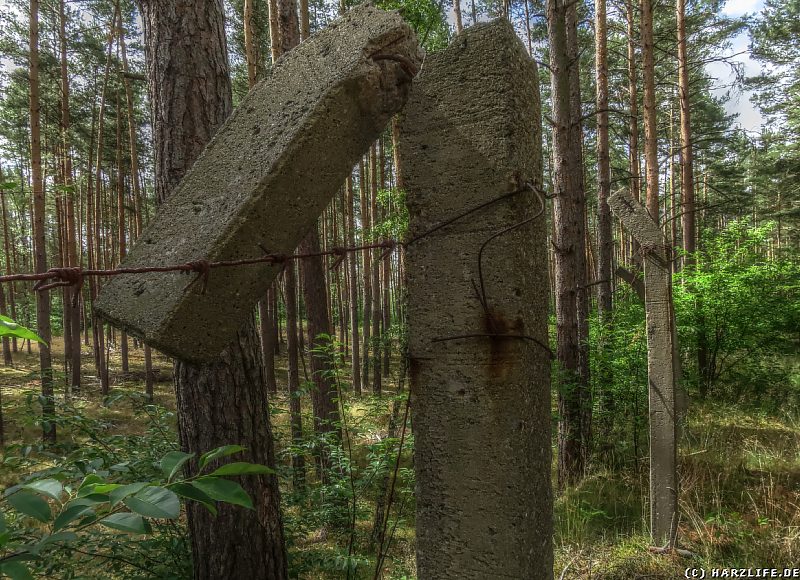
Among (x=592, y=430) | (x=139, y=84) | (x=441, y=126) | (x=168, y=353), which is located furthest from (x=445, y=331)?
(x=139, y=84)

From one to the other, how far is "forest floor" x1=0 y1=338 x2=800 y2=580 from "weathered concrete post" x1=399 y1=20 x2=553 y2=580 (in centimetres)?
187

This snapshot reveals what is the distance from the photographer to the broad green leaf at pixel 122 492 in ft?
2.05

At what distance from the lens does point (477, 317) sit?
118 centimetres

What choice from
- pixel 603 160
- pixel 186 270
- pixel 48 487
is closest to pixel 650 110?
pixel 603 160

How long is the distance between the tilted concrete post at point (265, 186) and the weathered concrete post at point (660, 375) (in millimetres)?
3609

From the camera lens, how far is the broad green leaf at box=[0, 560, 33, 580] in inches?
22.0

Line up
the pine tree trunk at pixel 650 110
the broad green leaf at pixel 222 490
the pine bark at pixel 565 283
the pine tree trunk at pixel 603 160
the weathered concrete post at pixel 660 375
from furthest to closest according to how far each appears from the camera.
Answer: the pine tree trunk at pixel 650 110 → the pine tree trunk at pixel 603 160 → the pine bark at pixel 565 283 → the weathered concrete post at pixel 660 375 → the broad green leaf at pixel 222 490

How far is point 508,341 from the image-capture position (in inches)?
45.6

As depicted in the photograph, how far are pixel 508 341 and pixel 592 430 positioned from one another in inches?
224

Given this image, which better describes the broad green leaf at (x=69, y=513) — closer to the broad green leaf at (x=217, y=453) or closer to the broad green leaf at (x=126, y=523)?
the broad green leaf at (x=126, y=523)

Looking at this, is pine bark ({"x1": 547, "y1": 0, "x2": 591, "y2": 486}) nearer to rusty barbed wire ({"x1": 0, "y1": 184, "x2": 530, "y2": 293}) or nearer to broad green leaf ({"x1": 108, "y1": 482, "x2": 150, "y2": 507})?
rusty barbed wire ({"x1": 0, "y1": 184, "x2": 530, "y2": 293})

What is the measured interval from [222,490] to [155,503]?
0.10 metres

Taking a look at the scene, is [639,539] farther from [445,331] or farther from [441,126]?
[441,126]

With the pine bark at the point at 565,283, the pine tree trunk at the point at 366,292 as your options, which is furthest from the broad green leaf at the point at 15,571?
the pine tree trunk at the point at 366,292
